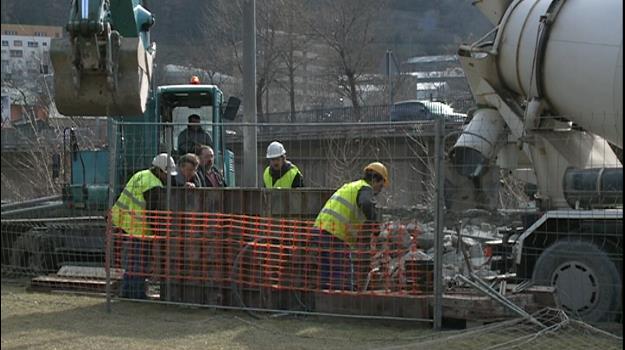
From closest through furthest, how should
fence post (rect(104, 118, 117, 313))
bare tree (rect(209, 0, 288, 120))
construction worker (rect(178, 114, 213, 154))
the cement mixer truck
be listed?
1. the cement mixer truck
2. fence post (rect(104, 118, 117, 313))
3. construction worker (rect(178, 114, 213, 154))
4. bare tree (rect(209, 0, 288, 120))

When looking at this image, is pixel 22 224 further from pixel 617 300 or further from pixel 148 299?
pixel 617 300

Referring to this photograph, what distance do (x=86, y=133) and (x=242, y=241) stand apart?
12.0 m

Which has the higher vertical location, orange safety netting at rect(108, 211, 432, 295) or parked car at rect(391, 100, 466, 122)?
parked car at rect(391, 100, 466, 122)

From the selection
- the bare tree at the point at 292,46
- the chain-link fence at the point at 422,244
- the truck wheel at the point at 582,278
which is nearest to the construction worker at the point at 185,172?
the chain-link fence at the point at 422,244

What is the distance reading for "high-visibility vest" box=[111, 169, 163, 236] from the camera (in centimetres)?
1062

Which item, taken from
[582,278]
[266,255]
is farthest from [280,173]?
[582,278]

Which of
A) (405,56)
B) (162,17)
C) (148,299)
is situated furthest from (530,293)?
(405,56)

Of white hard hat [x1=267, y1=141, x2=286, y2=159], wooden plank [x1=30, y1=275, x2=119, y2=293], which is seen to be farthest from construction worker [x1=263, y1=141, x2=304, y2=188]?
wooden plank [x1=30, y1=275, x2=119, y2=293]

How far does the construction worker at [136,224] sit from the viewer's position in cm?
1062

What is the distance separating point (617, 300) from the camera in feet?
29.2

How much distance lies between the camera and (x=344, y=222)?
9.63m

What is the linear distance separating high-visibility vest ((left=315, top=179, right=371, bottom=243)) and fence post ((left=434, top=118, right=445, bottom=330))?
2.68 feet

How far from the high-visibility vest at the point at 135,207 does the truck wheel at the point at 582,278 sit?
4.28 metres

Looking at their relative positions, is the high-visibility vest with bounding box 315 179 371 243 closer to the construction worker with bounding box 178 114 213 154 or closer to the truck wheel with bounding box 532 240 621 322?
the truck wheel with bounding box 532 240 621 322
